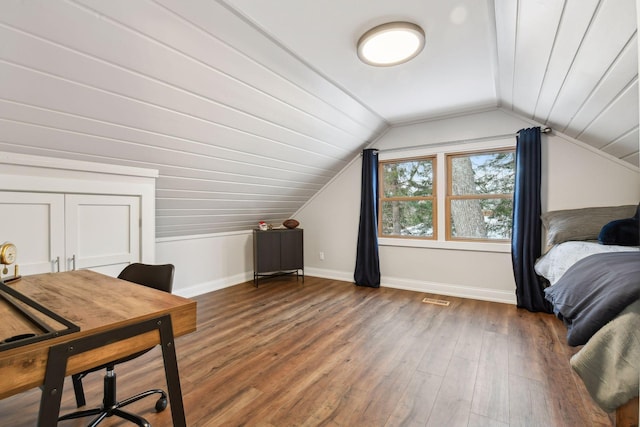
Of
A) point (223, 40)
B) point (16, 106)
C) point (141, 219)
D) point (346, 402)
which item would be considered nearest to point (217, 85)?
point (223, 40)

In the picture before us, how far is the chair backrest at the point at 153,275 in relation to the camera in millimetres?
1746

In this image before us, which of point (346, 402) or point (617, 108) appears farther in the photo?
point (617, 108)

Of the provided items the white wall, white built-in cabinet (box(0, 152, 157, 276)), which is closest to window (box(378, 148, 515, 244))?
the white wall

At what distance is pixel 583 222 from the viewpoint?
2.83 meters

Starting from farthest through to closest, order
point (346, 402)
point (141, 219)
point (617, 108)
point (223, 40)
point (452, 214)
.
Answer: point (452, 214)
point (141, 219)
point (617, 108)
point (223, 40)
point (346, 402)

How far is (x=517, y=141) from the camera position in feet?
10.9

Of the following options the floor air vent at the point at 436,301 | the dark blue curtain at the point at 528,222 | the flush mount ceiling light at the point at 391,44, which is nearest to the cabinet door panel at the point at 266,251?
the floor air vent at the point at 436,301

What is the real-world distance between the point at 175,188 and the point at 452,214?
10.7 feet

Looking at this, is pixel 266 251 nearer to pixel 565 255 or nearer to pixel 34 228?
pixel 34 228

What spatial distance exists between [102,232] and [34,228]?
403 millimetres

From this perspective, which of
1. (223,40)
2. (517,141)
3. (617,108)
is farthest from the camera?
(517,141)

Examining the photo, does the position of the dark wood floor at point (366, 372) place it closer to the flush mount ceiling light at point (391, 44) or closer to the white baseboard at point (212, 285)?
the white baseboard at point (212, 285)

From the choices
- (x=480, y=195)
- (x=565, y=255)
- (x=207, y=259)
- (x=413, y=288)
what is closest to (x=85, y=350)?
(x=565, y=255)

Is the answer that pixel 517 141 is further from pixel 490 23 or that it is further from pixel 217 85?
pixel 217 85
